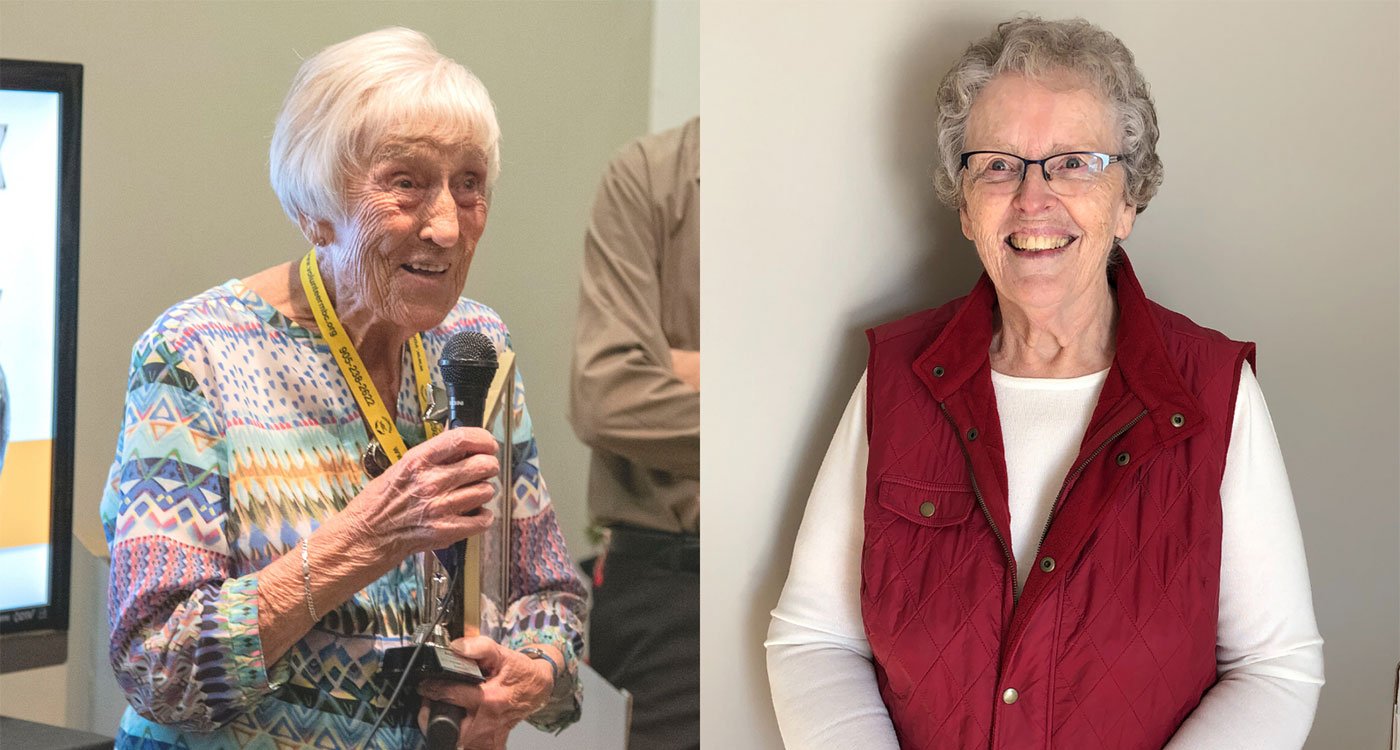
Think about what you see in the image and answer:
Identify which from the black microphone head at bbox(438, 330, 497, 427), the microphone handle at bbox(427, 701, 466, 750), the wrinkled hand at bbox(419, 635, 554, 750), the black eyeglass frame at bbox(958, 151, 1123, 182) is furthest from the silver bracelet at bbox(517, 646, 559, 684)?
the black eyeglass frame at bbox(958, 151, 1123, 182)

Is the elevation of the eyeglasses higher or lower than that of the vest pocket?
higher

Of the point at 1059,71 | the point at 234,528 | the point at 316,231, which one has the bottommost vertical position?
the point at 234,528

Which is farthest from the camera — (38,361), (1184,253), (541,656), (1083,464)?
(1184,253)

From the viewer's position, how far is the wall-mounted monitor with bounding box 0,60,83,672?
50.8 inches

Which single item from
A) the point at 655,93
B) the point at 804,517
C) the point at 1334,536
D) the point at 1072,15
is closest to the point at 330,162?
the point at 655,93

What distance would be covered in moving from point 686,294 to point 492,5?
523 millimetres

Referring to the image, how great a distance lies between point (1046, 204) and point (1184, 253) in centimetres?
67

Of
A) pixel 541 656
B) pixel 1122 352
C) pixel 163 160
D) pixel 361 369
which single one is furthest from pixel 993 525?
pixel 163 160

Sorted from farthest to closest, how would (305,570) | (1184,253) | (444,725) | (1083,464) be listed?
(1184,253) → (1083,464) → (444,725) → (305,570)

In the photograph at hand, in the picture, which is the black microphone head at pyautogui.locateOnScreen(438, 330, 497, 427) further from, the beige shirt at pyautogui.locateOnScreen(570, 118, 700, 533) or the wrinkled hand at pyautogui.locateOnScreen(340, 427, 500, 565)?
the beige shirt at pyautogui.locateOnScreen(570, 118, 700, 533)

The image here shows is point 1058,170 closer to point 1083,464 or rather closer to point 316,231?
point 1083,464

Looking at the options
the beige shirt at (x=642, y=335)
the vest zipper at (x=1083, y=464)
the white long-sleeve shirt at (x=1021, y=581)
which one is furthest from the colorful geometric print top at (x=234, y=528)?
the vest zipper at (x=1083, y=464)

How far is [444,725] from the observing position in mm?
1547

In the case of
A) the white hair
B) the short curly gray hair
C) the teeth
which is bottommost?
the teeth
